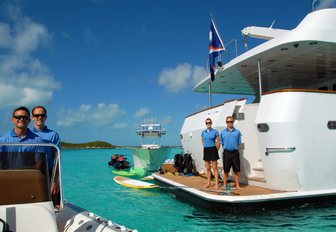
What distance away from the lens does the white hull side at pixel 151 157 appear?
1983 cm

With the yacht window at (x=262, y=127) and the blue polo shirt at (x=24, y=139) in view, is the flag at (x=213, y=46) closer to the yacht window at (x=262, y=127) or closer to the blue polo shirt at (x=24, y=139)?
the yacht window at (x=262, y=127)

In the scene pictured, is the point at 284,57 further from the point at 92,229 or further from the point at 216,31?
the point at 92,229

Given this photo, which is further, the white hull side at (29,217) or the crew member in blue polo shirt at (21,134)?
the crew member in blue polo shirt at (21,134)

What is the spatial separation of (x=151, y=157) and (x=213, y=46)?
1047 cm

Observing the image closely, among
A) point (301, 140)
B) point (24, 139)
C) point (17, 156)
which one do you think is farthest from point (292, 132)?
point (17, 156)

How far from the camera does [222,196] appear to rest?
6762 mm

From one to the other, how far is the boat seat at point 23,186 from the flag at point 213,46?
27.9ft

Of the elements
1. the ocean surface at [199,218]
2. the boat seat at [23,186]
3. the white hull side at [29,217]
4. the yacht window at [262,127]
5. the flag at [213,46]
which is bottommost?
the ocean surface at [199,218]

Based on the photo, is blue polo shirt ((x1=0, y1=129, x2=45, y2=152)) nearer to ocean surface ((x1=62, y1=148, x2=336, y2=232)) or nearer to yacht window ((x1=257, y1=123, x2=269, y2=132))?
ocean surface ((x1=62, y1=148, x2=336, y2=232))

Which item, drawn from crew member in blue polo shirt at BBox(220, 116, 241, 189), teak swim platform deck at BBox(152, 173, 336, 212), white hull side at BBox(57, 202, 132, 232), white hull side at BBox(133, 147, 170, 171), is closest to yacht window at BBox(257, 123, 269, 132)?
crew member in blue polo shirt at BBox(220, 116, 241, 189)

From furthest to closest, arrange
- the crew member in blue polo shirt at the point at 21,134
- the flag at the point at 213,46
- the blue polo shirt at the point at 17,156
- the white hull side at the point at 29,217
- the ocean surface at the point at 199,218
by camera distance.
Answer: the flag at the point at 213,46 < the ocean surface at the point at 199,218 < the crew member in blue polo shirt at the point at 21,134 < the blue polo shirt at the point at 17,156 < the white hull side at the point at 29,217

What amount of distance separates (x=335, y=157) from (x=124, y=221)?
515cm

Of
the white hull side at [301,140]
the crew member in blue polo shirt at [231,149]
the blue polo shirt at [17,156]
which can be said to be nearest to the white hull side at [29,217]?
the blue polo shirt at [17,156]

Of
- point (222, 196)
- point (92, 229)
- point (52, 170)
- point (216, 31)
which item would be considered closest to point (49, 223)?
point (92, 229)
